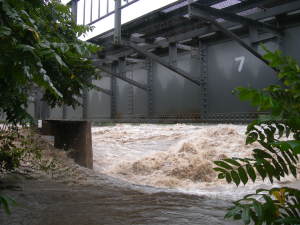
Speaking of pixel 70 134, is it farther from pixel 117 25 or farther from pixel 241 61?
pixel 241 61

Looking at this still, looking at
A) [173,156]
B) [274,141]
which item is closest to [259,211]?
[274,141]

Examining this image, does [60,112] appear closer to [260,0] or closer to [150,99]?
[150,99]

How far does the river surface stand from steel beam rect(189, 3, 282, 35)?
230cm

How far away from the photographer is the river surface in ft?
5.68

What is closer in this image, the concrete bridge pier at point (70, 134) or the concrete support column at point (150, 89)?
→ the concrete bridge pier at point (70, 134)

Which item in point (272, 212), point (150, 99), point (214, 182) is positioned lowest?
point (214, 182)

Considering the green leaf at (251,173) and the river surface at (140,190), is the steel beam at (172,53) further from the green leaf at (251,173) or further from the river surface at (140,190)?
the green leaf at (251,173)

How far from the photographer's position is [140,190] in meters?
2.60

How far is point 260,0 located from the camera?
253 inches

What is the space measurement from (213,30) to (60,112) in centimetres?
807

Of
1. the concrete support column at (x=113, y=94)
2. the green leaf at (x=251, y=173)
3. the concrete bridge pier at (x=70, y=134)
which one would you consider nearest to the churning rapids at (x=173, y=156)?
the concrete bridge pier at (x=70, y=134)

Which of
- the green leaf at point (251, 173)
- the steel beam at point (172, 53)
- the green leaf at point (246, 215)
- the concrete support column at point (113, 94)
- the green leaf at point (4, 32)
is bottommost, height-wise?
the green leaf at point (246, 215)

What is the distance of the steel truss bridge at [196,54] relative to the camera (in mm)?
6688

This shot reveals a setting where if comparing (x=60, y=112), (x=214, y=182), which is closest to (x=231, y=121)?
(x=214, y=182)
